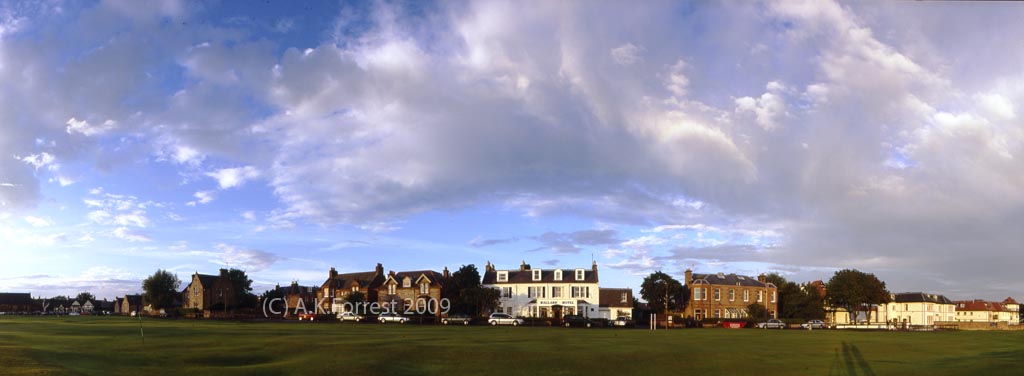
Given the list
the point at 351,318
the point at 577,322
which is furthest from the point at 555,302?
the point at 351,318

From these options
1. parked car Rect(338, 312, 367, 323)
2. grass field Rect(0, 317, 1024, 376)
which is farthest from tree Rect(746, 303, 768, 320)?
grass field Rect(0, 317, 1024, 376)

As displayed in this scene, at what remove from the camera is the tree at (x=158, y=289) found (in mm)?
146000

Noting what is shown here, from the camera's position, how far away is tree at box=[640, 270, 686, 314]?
108 m

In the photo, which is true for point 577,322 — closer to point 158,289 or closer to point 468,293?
point 468,293

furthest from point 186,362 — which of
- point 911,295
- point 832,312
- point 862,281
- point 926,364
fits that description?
point 911,295

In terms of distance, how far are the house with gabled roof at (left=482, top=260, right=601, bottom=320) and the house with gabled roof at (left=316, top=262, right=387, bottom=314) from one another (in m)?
22.1

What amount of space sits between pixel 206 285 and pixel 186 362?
404 ft

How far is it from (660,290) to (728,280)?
57.4ft

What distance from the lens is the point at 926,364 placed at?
33.9 metres

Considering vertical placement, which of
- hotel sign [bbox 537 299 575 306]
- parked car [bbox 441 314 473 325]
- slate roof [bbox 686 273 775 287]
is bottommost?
parked car [bbox 441 314 473 325]

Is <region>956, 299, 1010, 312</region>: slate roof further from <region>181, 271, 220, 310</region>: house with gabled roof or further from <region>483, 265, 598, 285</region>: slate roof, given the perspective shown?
<region>181, 271, 220, 310</region>: house with gabled roof

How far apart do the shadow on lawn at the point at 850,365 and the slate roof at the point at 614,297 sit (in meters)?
73.7

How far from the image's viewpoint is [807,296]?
118875 millimetres

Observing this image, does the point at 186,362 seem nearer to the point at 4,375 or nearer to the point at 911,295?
the point at 4,375
